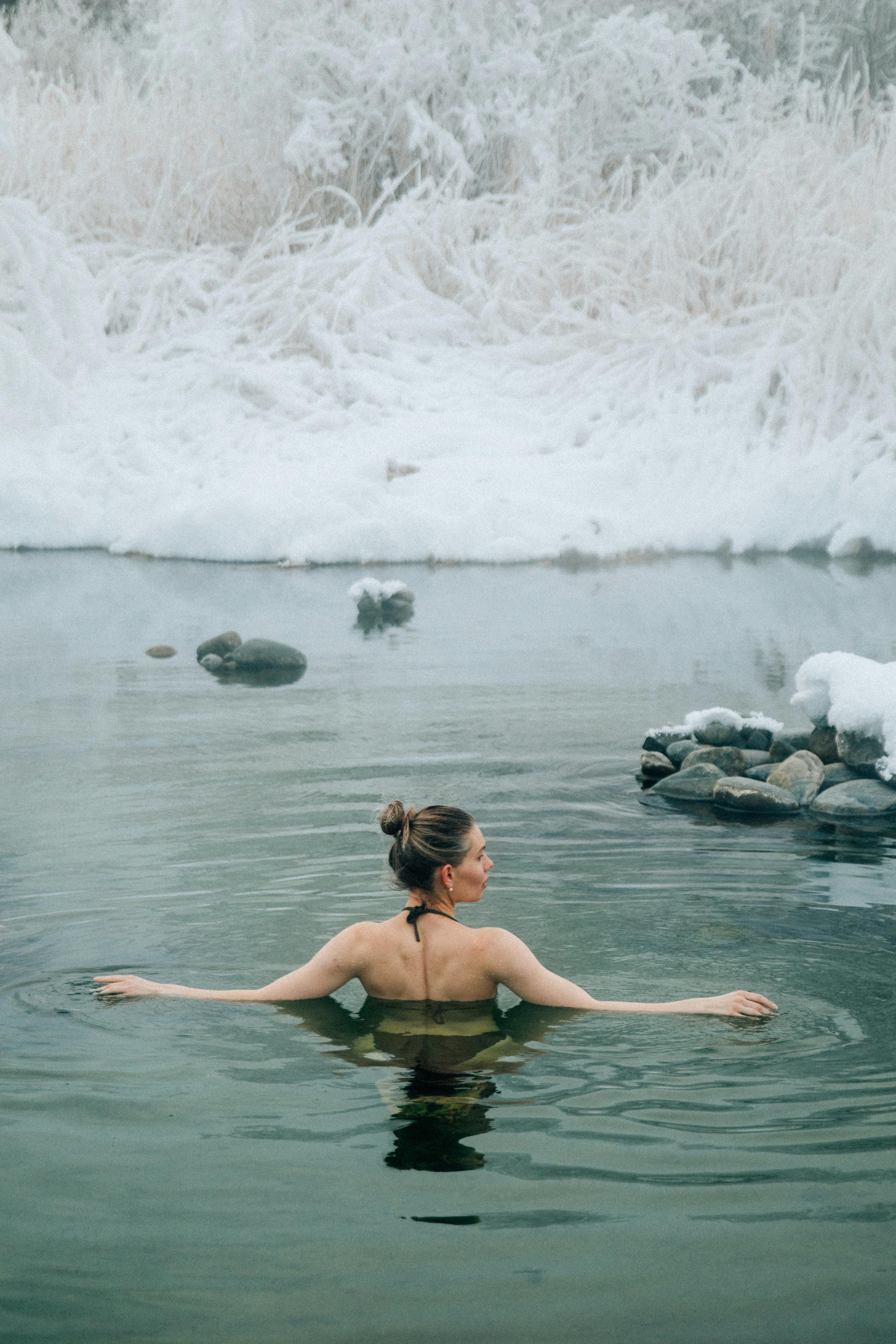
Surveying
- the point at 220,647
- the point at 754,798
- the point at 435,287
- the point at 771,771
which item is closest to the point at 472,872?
the point at 754,798

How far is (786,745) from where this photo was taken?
7363 millimetres

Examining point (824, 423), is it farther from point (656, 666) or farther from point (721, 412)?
point (656, 666)

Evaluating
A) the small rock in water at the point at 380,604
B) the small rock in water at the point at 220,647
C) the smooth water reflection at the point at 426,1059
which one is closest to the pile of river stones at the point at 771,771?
the smooth water reflection at the point at 426,1059

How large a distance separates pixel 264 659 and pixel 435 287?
13.1 m

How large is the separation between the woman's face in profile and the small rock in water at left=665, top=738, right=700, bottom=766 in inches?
132

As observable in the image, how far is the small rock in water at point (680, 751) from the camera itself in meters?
7.29

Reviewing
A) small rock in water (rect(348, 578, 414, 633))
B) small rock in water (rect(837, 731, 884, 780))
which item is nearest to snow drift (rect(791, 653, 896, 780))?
small rock in water (rect(837, 731, 884, 780))

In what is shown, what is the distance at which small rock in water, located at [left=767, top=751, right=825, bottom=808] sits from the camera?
6809 millimetres

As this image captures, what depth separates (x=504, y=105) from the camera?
78.5 ft

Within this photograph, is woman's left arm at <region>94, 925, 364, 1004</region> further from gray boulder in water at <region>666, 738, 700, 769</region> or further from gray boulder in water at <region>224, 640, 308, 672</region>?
gray boulder in water at <region>224, 640, 308, 672</region>

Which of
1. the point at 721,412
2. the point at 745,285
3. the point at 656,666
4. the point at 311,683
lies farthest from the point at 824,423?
the point at 311,683

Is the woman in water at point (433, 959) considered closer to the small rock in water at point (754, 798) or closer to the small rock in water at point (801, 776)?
the small rock in water at point (754, 798)

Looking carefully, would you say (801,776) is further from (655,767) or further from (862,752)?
(655,767)

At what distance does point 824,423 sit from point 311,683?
10.1 m
